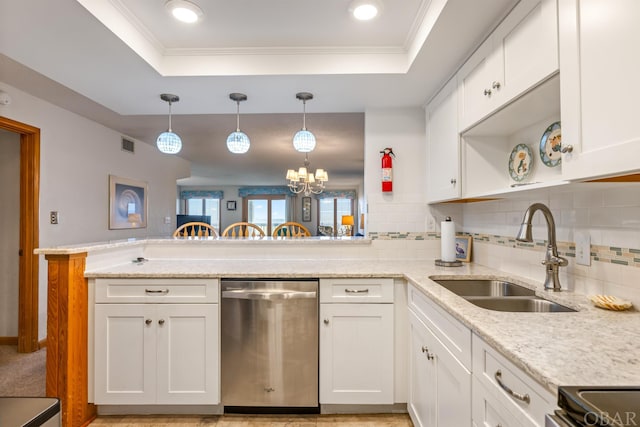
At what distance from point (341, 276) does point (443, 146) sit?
1078 mm

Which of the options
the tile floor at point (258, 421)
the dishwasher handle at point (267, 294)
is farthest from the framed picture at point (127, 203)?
the dishwasher handle at point (267, 294)

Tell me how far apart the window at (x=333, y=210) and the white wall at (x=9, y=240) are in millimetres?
8661

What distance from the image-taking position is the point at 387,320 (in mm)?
1899

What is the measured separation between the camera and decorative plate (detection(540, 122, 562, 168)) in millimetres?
1481

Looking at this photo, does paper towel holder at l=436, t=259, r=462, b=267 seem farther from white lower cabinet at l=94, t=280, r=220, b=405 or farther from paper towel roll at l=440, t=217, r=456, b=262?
white lower cabinet at l=94, t=280, r=220, b=405

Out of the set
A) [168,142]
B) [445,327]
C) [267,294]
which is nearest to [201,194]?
[168,142]

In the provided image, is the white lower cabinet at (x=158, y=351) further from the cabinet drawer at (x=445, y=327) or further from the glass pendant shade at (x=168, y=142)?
the cabinet drawer at (x=445, y=327)

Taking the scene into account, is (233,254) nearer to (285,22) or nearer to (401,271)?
(401,271)

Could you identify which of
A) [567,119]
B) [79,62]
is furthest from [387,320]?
[79,62]

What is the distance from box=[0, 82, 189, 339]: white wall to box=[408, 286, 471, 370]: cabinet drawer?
3321 millimetres

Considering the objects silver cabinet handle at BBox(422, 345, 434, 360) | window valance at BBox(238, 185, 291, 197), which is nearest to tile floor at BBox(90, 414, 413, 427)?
silver cabinet handle at BBox(422, 345, 434, 360)

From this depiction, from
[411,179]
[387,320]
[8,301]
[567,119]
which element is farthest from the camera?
[8,301]

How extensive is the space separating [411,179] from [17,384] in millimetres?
3288

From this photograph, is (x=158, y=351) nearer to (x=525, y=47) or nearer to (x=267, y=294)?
(x=267, y=294)
